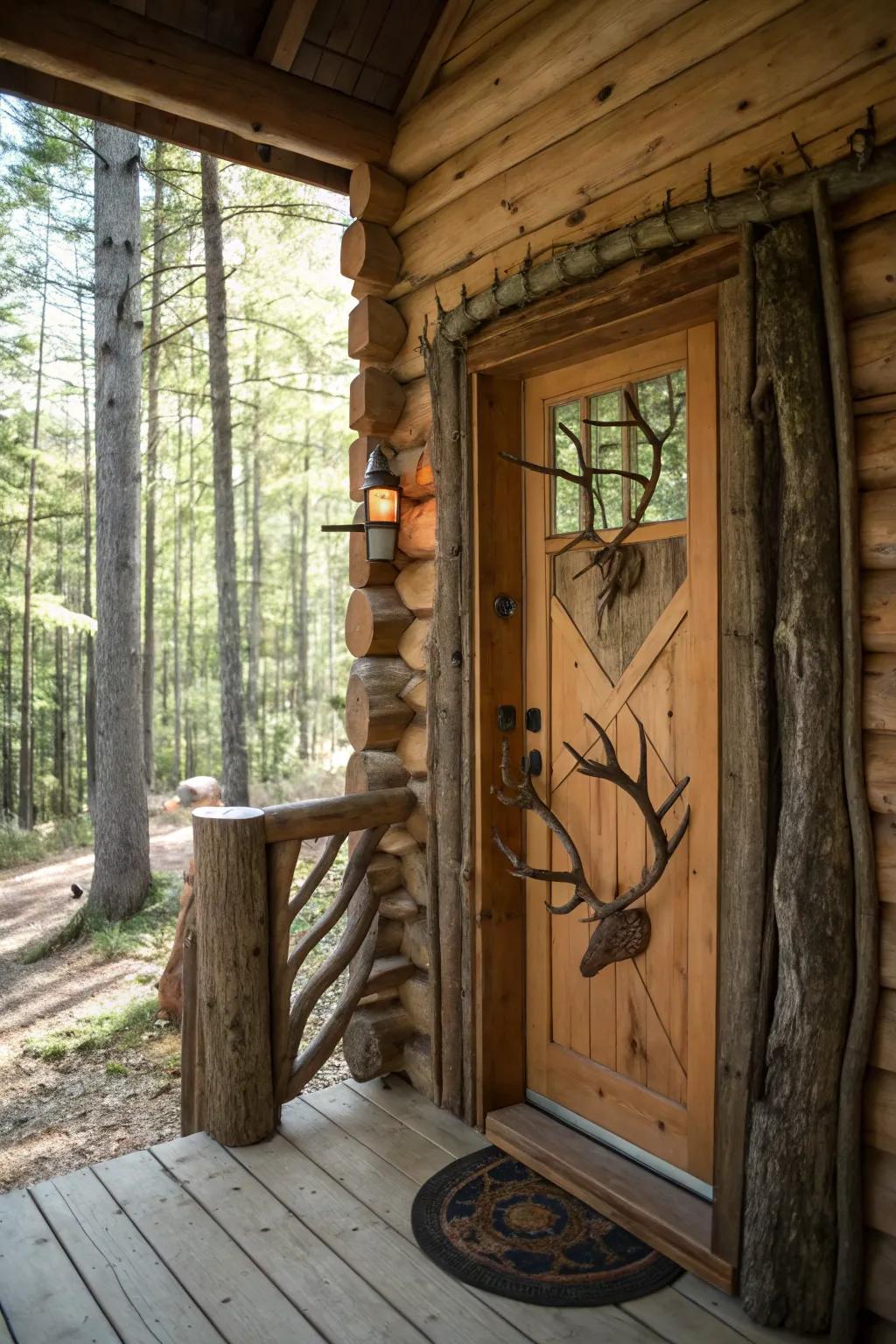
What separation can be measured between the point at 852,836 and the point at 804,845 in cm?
10

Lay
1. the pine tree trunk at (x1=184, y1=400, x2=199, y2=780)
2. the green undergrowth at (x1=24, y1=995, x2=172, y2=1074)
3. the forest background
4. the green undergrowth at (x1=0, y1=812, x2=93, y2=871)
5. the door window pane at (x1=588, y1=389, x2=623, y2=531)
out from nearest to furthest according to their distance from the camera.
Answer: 1. the door window pane at (x1=588, y1=389, x2=623, y2=531)
2. the green undergrowth at (x1=24, y1=995, x2=172, y2=1074)
3. the forest background
4. the green undergrowth at (x1=0, y1=812, x2=93, y2=871)
5. the pine tree trunk at (x1=184, y1=400, x2=199, y2=780)

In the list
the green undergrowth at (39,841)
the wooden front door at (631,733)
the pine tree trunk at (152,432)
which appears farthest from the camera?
the green undergrowth at (39,841)

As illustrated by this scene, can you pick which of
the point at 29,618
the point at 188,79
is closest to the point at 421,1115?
the point at 188,79

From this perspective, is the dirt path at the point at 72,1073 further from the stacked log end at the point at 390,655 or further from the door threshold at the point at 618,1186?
the door threshold at the point at 618,1186

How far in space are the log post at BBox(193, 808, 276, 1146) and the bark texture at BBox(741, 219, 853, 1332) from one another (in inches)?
64.2

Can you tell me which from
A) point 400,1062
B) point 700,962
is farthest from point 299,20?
point 400,1062

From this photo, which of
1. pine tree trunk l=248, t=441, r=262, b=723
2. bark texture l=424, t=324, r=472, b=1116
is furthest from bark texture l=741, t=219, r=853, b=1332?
pine tree trunk l=248, t=441, r=262, b=723

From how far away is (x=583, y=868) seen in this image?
9.91ft

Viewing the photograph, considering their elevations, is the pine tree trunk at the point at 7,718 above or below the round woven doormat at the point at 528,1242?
above

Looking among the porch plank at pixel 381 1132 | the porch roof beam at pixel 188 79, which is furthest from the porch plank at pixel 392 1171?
A: the porch roof beam at pixel 188 79

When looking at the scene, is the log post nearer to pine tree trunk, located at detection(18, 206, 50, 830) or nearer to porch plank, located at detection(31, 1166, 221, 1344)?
porch plank, located at detection(31, 1166, 221, 1344)

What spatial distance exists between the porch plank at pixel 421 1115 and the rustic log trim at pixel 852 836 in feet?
4.19

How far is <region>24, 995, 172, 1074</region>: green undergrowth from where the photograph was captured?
18.0ft

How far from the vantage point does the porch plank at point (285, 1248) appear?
7.28 feet
